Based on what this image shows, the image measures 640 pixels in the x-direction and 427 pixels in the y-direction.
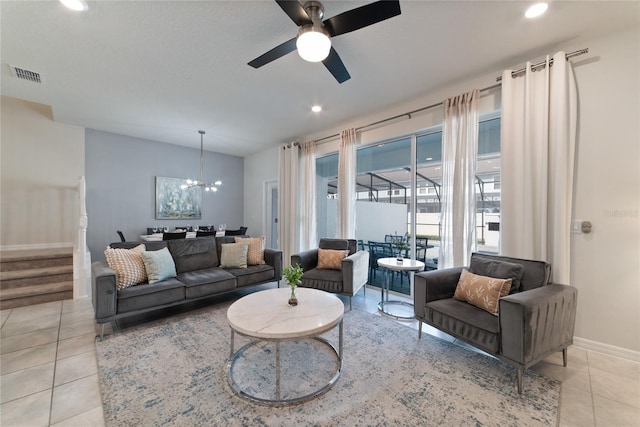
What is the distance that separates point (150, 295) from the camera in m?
2.76

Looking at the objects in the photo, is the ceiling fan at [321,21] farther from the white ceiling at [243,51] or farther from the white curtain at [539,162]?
the white curtain at [539,162]

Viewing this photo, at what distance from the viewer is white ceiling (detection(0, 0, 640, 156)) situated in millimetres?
2033

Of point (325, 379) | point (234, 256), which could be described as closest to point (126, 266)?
point (234, 256)

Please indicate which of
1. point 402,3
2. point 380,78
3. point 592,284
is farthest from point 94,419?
point 592,284

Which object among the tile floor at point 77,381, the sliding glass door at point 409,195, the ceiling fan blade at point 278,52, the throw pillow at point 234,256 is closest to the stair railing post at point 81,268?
the tile floor at point 77,381

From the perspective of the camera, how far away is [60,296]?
3.54 meters

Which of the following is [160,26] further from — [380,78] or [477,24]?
[477,24]

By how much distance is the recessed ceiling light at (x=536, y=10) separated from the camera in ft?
6.34

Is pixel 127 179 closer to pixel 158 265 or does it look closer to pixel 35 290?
pixel 35 290

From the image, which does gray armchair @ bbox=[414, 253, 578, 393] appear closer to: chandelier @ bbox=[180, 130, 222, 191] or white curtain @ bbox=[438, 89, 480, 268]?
white curtain @ bbox=[438, 89, 480, 268]

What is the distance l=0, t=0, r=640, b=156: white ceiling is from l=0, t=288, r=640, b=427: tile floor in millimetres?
2911

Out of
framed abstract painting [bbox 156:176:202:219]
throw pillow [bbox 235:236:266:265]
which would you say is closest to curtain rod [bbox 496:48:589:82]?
throw pillow [bbox 235:236:266:265]

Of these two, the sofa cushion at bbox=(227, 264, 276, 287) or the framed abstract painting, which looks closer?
the sofa cushion at bbox=(227, 264, 276, 287)

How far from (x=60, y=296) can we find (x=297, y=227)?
3754 millimetres
